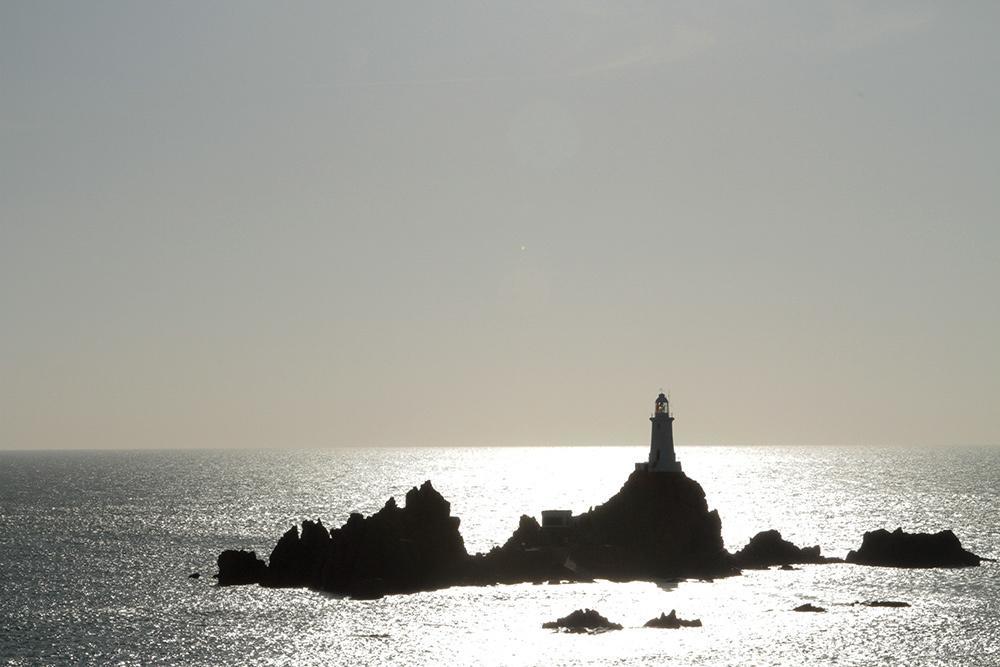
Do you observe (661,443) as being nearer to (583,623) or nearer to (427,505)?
(427,505)

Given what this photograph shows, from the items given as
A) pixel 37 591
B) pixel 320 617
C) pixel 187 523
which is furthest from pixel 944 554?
pixel 187 523

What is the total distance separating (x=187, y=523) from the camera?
564 ft

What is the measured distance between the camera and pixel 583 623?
267 feet

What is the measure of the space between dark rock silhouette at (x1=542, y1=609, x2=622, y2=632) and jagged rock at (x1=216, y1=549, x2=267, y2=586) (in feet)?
101

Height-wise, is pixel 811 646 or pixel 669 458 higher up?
pixel 669 458

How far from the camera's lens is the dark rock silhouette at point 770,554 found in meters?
113

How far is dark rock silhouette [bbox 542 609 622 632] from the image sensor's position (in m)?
80.4

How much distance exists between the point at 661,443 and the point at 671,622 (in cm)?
3019

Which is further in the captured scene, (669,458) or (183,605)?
(669,458)

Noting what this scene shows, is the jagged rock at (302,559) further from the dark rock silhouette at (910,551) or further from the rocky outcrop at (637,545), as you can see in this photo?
the dark rock silhouette at (910,551)

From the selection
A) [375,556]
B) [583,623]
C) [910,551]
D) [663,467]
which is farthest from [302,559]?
[910,551]

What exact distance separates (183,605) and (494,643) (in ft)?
91.9

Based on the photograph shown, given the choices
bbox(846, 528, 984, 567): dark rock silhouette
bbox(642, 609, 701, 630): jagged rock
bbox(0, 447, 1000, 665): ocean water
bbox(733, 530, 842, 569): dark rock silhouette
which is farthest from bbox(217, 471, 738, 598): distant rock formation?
bbox(642, 609, 701, 630): jagged rock

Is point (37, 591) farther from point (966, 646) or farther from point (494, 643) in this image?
point (966, 646)
